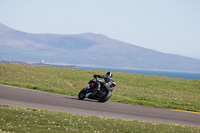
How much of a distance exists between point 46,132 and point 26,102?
31.6 feet

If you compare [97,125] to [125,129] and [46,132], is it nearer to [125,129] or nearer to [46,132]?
[125,129]

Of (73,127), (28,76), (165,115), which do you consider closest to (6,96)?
(165,115)

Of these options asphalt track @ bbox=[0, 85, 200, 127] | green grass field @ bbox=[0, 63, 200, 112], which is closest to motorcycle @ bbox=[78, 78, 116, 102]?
asphalt track @ bbox=[0, 85, 200, 127]

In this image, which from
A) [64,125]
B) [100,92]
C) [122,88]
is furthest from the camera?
[122,88]

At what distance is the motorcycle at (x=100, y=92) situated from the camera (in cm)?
2367

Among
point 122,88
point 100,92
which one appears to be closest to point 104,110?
point 100,92

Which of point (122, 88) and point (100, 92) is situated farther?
point (122, 88)

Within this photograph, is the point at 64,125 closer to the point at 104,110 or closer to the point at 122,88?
the point at 104,110

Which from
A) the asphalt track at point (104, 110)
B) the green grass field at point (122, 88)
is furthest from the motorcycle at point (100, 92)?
the green grass field at point (122, 88)

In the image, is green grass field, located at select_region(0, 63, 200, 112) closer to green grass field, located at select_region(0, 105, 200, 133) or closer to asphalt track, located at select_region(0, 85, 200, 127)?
asphalt track, located at select_region(0, 85, 200, 127)

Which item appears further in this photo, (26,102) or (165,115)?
(26,102)

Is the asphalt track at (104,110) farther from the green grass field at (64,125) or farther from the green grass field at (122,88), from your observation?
the green grass field at (122,88)

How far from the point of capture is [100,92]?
2412 centimetres

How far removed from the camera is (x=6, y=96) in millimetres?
23188
